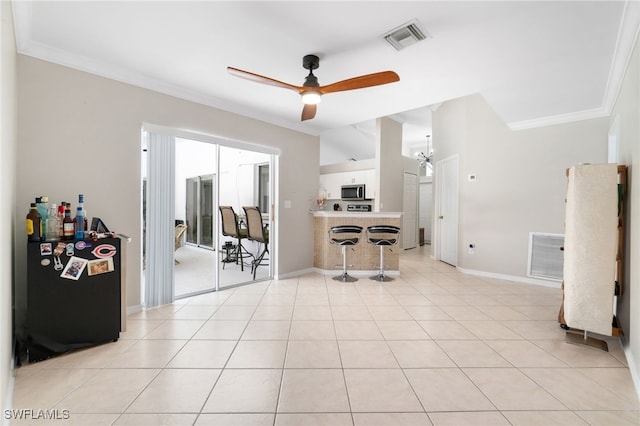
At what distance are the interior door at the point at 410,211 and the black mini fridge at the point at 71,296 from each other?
652 cm

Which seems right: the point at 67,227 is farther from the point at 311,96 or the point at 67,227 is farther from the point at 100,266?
the point at 311,96

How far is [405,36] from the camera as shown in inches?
91.5

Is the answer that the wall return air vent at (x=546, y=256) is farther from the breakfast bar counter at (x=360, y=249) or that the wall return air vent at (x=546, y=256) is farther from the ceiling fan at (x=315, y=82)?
the ceiling fan at (x=315, y=82)

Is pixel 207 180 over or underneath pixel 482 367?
over

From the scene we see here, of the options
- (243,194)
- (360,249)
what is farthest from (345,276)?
(243,194)

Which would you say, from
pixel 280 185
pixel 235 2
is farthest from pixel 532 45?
pixel 280 185

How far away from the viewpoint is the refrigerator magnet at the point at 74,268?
221cm

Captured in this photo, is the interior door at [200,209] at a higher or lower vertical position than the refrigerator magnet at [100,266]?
higher

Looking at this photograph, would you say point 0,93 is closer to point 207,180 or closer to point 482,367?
point 482,367

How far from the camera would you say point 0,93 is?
1.41 metres

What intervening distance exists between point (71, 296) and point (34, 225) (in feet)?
2.00

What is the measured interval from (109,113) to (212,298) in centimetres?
239

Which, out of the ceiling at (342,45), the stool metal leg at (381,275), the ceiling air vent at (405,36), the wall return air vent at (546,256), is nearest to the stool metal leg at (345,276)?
the stool metal leg at (381,275)

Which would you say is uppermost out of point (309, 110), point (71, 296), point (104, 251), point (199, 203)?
point (309, 110)
